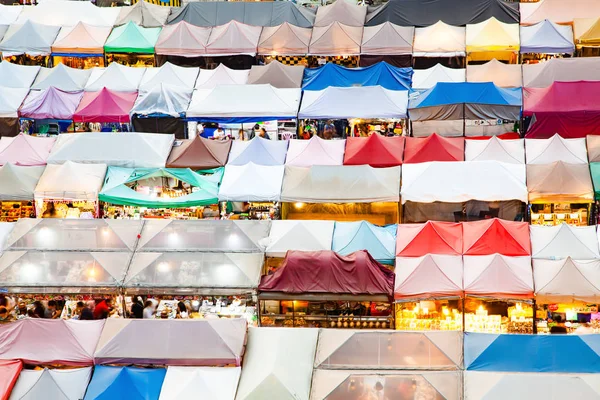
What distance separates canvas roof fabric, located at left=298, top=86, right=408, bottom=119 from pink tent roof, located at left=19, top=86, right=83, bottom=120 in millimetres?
6187

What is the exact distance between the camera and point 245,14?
34.5m

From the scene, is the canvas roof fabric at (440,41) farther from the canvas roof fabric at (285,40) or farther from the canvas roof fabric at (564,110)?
the canvas roof fabric at (564,110)

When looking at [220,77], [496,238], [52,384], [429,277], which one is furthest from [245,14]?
[52,384]

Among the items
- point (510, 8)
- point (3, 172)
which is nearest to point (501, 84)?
point (510, 8)

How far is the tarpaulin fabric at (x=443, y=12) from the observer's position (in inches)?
1291

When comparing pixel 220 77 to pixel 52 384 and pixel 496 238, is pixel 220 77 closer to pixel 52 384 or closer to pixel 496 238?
pixel 496 238

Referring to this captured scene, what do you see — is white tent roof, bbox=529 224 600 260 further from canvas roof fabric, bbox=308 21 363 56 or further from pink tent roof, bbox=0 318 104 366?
canvas roof fabric, bbox=308 21 363 56

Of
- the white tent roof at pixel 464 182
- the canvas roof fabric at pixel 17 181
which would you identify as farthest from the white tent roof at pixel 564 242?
the canvas roof fabric at pixel 17 181

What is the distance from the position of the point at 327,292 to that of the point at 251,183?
16.0 ft

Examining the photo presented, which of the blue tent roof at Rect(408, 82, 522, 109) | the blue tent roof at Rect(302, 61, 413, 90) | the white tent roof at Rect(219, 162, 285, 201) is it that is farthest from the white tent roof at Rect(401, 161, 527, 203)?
the blue tent roof at Rect(302, 61, 413, 90)

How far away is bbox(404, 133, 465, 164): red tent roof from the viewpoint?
25.5m

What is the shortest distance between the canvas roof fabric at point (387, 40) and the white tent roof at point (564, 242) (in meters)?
10.8

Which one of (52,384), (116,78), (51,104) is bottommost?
(52,384)

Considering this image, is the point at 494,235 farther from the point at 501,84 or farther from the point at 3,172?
the point at 3,172
